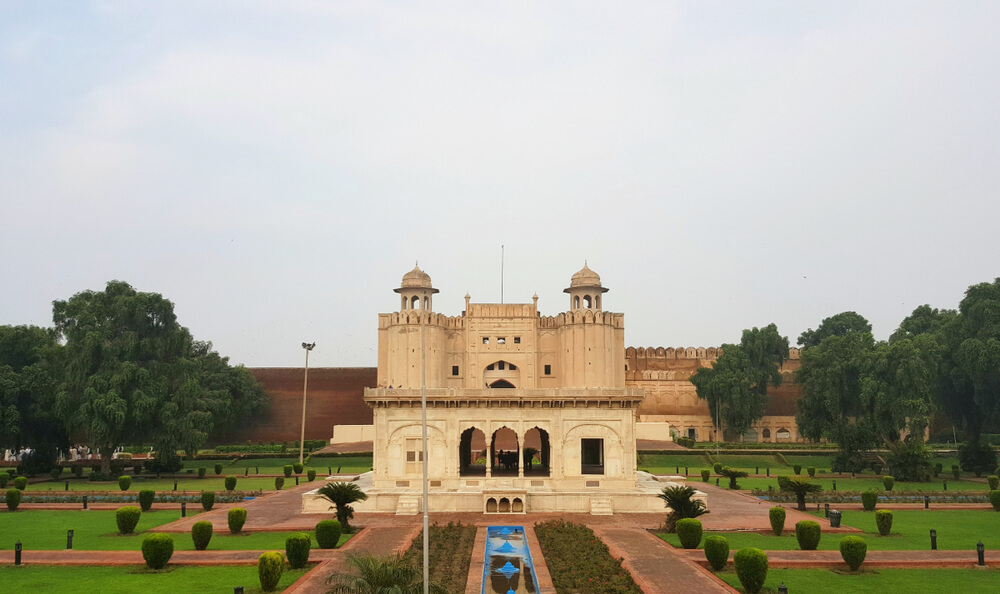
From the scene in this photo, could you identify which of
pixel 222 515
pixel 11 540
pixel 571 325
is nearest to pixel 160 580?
pixel 11 540

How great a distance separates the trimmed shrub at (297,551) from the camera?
15.9 meters

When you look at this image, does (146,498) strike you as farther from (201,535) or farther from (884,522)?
(884,522)

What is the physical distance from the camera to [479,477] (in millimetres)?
27266

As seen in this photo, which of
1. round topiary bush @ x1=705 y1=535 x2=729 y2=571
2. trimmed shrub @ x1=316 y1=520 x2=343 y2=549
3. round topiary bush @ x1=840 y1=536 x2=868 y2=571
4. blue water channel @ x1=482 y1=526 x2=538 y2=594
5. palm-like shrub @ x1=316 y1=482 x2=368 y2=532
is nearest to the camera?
blue water channel @ x1=482 y1=526 x2=538 y2=594

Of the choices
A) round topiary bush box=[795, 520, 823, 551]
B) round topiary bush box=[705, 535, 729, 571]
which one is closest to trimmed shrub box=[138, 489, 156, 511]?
round topiary bush box=[705, 535, 729, 571]

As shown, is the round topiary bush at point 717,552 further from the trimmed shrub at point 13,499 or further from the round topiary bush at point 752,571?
the trimmed shrub at point 13,499

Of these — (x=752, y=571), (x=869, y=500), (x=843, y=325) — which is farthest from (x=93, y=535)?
(x=843, y=325)

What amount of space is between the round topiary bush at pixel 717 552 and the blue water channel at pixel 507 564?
364 cm

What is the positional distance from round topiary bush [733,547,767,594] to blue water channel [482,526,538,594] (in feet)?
12.2

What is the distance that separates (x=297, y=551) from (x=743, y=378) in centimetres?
4212

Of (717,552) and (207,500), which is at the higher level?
(207,500)

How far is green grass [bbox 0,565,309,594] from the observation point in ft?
45.8

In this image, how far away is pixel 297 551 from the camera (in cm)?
1595

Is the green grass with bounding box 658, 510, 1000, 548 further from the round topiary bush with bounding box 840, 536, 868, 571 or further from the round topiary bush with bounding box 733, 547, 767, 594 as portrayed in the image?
the round topiary bush with bounding box 733, 547, 767, 594
